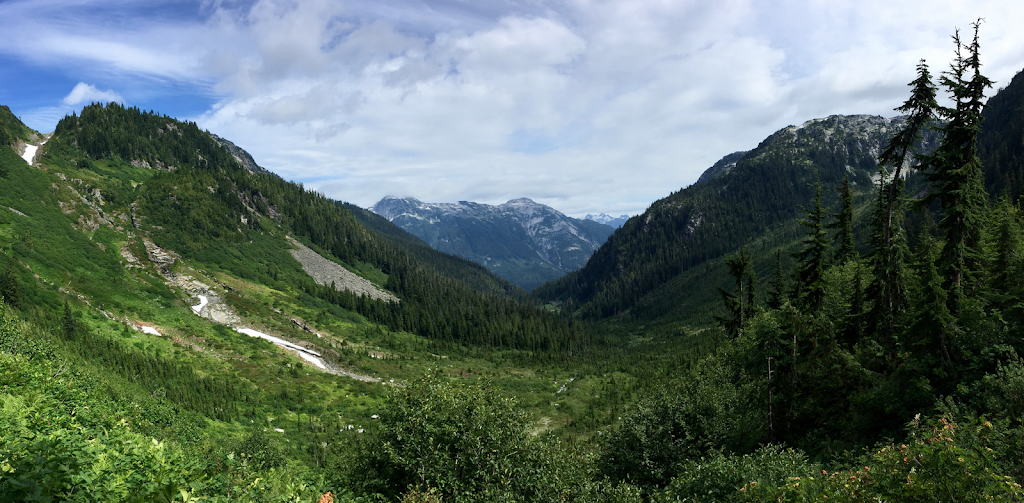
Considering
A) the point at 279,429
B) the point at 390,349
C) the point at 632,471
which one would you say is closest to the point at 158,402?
the point at 279,429

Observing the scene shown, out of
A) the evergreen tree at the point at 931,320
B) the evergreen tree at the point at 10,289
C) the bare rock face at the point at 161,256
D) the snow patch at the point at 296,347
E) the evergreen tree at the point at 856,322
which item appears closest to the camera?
the evergreen tree at the point at 931,320

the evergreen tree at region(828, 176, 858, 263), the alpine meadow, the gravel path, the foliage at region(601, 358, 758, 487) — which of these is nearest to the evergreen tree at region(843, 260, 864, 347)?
the alpine meadow

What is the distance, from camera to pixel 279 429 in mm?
49469

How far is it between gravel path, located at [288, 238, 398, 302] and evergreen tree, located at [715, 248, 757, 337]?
387 feet

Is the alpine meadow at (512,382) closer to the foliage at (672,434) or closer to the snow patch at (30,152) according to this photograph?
the foliage at (672,434)

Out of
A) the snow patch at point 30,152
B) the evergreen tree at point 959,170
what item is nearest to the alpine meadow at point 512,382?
the evergreen tree at point 959,170

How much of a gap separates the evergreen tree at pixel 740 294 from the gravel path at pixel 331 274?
11787 centimetres

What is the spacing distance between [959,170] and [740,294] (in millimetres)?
29578

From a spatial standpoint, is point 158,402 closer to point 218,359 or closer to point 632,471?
point 218,359

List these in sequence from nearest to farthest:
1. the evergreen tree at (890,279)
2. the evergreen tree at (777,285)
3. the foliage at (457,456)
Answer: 1. the foliage at (457,456)
2. the evergreen tree at (890,279)
3. the evergreen tree at (777,285)

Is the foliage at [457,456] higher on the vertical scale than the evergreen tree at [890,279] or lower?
lower

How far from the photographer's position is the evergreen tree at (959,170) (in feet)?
77.7

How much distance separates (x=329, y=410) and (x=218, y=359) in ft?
67.8

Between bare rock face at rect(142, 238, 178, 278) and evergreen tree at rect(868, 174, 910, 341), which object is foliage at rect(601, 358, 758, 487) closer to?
evergreen tree at rect(868, 174, 910, 341)
